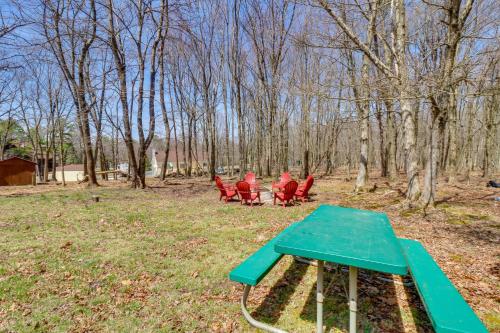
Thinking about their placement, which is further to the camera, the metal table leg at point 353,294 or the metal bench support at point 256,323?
the metal bench support at point 256,323

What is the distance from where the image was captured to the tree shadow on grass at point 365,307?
8.92 ft

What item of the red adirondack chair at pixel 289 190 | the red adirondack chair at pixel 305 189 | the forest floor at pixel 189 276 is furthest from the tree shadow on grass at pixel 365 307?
the red adirondack chair at pixel 305 189

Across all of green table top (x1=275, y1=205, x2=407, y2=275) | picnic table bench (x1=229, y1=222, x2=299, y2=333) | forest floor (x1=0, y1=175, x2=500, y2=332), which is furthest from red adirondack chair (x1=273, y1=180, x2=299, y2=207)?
picnic table bench (x1=229, y1=222, x2=299, y2=333)

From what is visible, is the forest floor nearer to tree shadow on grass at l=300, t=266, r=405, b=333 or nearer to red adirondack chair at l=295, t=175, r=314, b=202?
tree shadow on grass at l=300, t=266, r=405, b=333

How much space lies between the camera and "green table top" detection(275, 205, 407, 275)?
6.43ft

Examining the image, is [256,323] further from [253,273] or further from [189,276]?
[189,276]

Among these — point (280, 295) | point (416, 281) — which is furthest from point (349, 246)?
point (280, 295)

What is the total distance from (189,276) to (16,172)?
2397 centimetres

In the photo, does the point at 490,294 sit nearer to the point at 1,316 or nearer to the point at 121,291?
the point at 121,291

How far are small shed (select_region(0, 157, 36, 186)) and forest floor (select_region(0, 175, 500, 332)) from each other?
57.5 ft

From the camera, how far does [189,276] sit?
380cm

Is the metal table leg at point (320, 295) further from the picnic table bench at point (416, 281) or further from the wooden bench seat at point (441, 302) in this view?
the wooden bench seat at point (441, 302)

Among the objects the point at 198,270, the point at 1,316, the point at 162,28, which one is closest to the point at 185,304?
the point at 198,270

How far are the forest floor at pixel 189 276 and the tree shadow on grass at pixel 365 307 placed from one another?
0.04 feet
